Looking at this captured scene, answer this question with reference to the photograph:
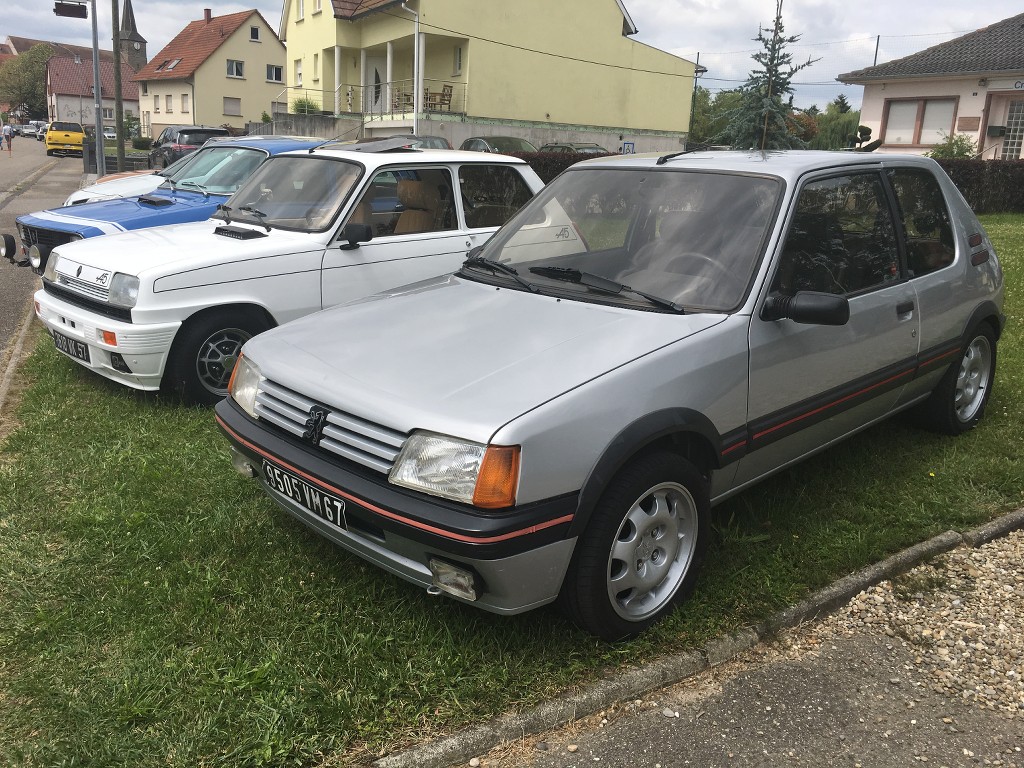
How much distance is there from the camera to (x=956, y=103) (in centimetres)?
3256

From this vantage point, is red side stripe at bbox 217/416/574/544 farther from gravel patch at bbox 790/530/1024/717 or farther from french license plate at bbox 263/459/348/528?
gravel patch at bbox 790/530/1024/717

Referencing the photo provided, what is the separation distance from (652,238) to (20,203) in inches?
823

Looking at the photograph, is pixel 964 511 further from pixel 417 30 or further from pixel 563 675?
pixel 417 30

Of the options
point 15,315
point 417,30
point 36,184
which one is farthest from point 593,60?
point 15,315

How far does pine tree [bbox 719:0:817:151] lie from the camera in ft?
75.9

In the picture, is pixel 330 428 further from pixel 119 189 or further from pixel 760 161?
pixel 119 189

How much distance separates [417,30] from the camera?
28984 mm

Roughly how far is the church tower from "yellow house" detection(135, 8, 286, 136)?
107 ft

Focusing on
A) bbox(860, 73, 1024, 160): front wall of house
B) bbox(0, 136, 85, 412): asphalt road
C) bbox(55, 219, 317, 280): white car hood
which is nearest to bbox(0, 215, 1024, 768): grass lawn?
bbox(55, 219, 317, 280): white car hood

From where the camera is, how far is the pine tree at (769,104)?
23141 millimetres

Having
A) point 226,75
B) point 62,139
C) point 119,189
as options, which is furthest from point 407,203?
point 226,75

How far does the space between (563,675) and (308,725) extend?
Answer: 0.89 meters

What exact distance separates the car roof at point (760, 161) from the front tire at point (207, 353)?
249cm

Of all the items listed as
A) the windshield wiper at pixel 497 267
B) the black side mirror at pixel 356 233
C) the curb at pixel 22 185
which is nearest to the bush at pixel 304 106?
the curb at pixel 22 185
